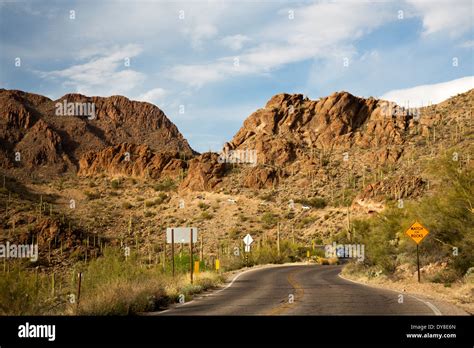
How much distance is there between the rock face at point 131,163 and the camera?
105 metres

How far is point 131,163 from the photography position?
353 feet

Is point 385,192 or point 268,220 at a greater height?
point 385,192

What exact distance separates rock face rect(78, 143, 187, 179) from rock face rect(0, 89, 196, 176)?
6.02 meters

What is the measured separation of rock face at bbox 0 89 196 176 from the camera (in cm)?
11338

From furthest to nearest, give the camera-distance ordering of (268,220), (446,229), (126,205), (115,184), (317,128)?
1. (115,184)
2. (317,128)
3. (126,205)
4. (268,220)
5. (446,229)

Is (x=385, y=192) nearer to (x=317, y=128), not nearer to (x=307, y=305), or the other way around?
(x=317, y=128)

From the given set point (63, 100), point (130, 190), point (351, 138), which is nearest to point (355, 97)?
point (351, 138)

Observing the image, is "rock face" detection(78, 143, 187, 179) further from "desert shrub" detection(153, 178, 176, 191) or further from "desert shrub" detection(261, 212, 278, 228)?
"desert shrub" detection(261, 212, 278, 228)

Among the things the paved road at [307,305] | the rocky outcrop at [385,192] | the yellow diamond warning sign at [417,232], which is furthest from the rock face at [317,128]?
the paved road at [307,305]

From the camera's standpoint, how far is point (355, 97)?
331ft

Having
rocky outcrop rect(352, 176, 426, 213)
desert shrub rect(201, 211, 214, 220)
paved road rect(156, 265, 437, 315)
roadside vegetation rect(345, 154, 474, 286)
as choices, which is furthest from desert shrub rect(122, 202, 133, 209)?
paved road rect(156, 265, 437, 315)

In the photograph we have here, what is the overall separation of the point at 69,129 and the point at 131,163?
29105 millimetres

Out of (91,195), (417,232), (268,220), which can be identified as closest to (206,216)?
(268,220)
